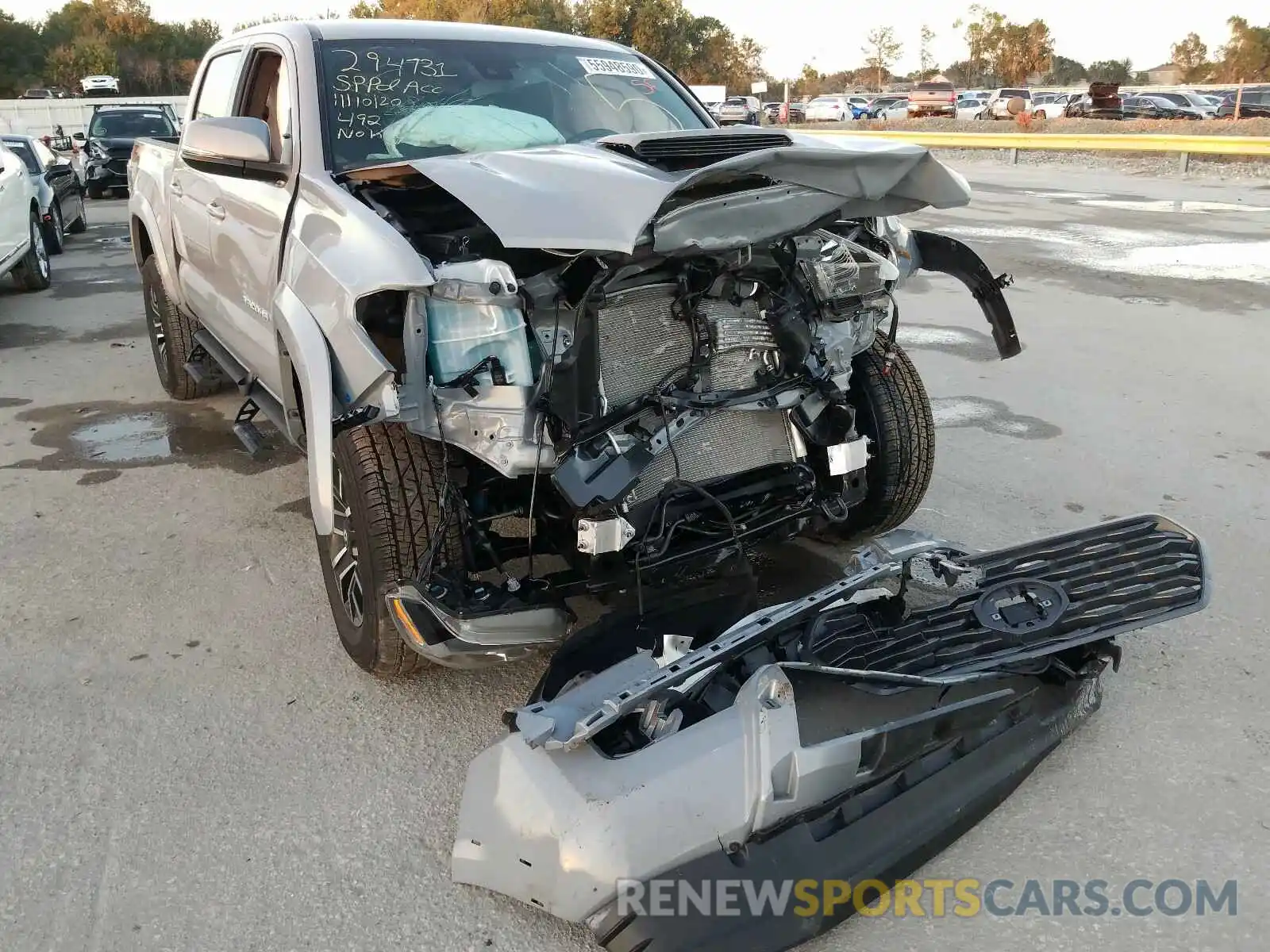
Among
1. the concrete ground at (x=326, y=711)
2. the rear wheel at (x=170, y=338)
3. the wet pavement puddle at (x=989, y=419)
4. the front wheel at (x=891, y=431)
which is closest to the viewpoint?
the concrete ground at (x=326, y=711)

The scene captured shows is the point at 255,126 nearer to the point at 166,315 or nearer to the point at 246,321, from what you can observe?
the point at 246,321

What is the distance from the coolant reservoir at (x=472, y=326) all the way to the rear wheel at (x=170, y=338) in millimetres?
3416

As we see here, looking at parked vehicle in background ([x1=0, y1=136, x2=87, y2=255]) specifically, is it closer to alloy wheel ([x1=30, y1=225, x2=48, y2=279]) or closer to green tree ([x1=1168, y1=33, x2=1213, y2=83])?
alloy wheel ([x1=30, y1=225, x2=48, y2=279])

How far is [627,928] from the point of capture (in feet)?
6.64

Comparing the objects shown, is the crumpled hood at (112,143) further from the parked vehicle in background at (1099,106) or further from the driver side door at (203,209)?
the parked vehicle in background at (1099,106)

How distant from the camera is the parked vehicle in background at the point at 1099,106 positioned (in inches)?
1253

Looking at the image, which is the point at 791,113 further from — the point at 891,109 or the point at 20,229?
the point at 20,229

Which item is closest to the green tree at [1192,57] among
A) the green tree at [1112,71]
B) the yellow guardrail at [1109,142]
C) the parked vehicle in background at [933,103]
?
the green tree at [1112,71]

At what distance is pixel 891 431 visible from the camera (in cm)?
361

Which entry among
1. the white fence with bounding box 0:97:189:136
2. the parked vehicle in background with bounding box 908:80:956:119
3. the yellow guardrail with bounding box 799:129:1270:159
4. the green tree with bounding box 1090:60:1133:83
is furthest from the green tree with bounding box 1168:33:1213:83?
the white fence with bounding box 0:97:189:136

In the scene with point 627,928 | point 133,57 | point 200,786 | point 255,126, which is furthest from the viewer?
point 133,57

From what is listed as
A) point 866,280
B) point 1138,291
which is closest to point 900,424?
point 866,280

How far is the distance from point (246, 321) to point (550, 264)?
5.49 ft

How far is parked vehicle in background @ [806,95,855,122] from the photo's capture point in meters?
42.2
